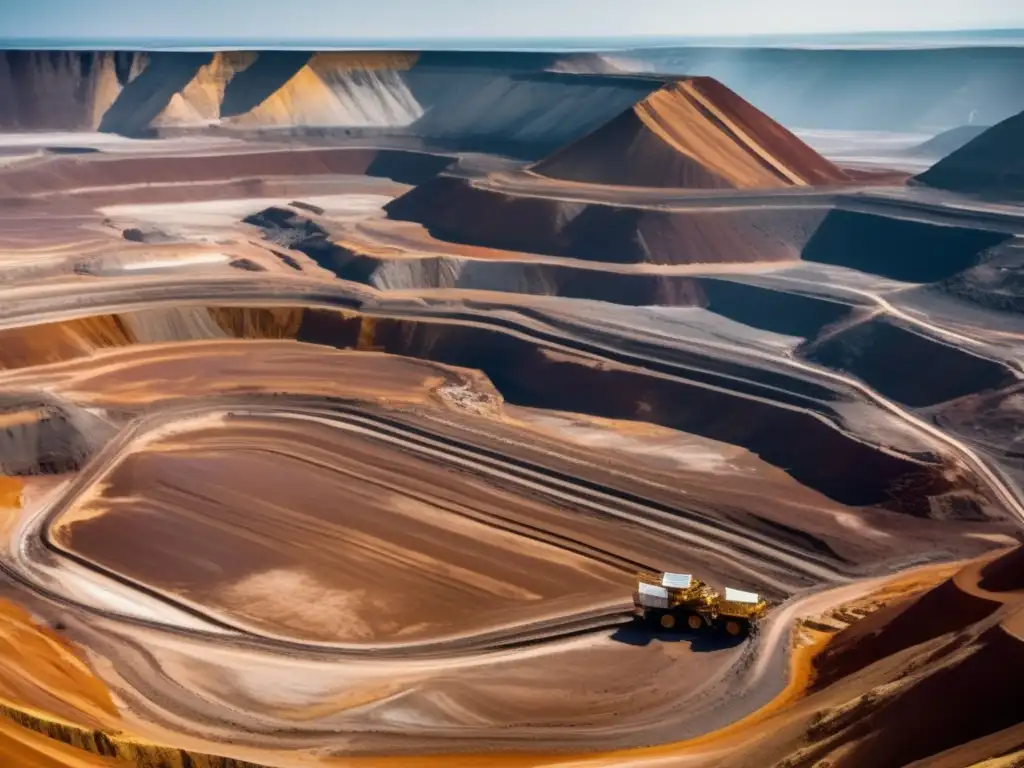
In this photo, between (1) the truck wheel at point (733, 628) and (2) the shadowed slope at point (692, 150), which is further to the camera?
(2) the shadowed slope at point (692, 150)

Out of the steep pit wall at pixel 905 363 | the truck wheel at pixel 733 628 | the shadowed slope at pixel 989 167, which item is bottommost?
the truck wheel at pixel 733 628

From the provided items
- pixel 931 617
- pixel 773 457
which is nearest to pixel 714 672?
pixel 931 617

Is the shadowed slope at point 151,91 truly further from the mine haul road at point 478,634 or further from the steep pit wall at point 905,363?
the steep pit wall at point 905,363

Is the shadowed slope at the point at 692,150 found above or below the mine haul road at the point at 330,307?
above

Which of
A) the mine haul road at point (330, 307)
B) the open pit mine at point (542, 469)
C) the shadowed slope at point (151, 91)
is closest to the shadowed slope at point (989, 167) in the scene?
the open pit mine at point (542, 469)

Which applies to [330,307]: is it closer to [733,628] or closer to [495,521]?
[495,521]

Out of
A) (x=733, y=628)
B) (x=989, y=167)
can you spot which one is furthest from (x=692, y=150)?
(x=733, y=628)
